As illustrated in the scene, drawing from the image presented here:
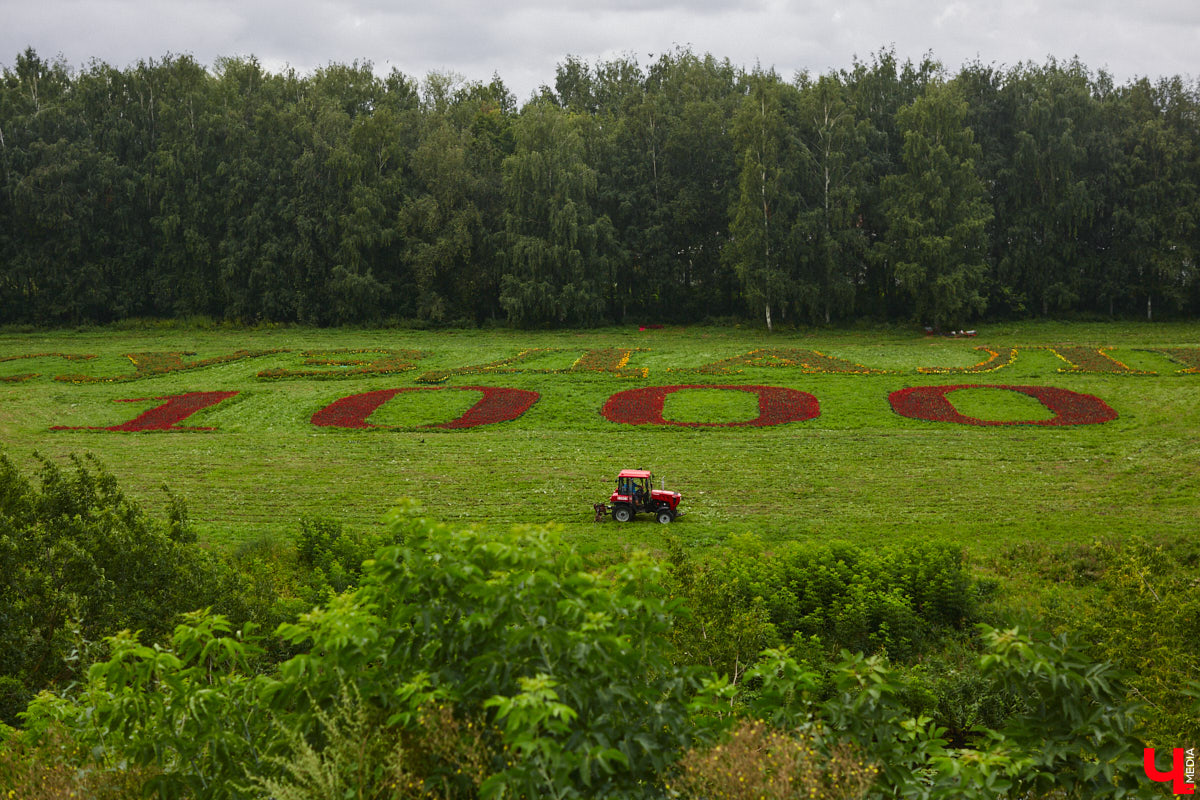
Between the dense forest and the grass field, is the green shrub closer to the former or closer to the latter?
the grass field

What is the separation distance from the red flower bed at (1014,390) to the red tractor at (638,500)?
1162 centimetres

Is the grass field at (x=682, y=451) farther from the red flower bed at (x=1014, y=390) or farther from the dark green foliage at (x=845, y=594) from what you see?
the dark green foliage at (x=845, y=594)

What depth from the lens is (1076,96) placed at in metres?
50.7

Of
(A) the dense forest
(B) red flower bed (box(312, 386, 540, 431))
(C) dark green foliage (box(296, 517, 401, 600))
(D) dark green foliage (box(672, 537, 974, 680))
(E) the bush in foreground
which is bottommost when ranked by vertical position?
(D) dark green foliage (box(672, 537, 974, 680))

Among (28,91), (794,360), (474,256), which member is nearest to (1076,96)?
(794,360)

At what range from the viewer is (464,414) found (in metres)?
28.0

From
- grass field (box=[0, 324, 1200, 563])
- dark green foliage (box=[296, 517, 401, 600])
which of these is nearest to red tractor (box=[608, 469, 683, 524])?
grass field (box=[0, 324, 1200, 563])

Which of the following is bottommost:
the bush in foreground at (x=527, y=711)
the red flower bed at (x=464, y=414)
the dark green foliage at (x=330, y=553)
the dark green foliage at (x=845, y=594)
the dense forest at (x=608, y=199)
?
the dark green foliage at (x=845, y=594)

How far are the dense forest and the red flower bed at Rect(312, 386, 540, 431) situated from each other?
18901mm

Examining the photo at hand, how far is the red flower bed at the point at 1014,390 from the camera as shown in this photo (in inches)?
976

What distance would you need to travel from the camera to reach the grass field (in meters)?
17.2

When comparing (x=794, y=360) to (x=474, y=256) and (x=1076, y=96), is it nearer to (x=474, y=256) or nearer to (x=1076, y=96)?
(x=474, y=256)

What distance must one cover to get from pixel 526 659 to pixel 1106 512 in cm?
1560

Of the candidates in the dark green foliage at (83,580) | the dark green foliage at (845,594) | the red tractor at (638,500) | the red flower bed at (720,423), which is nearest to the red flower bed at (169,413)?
the red flower bed at (720,423)
